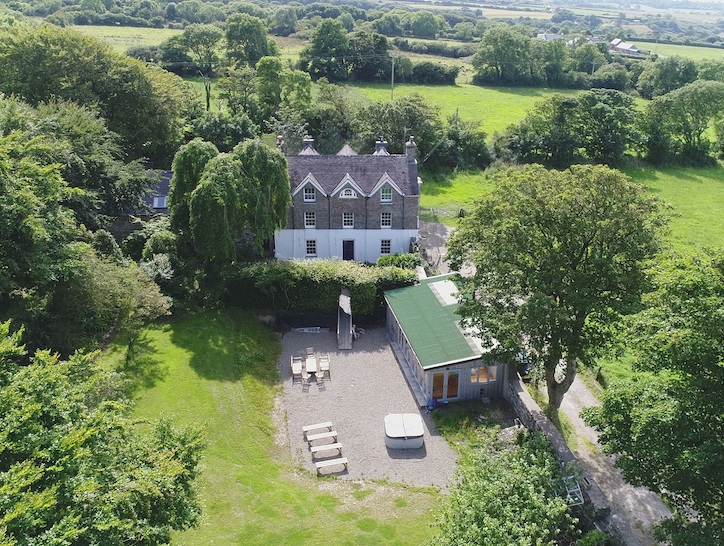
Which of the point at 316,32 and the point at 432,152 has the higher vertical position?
the point at 316,32

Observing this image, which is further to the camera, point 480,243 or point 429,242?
point 429,242

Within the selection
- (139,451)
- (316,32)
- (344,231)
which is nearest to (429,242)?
(344,231)

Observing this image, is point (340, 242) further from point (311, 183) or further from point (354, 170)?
point (354, 170)

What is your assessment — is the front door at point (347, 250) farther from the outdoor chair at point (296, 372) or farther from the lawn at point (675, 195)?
the outdoor chair at point (296, 372)

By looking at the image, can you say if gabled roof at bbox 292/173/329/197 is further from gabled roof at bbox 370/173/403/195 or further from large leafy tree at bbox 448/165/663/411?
large leafy tree at bbox 448/165/663/411

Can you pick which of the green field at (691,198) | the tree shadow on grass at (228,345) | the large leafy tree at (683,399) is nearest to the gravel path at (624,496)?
the large leafy tree at (683,399)

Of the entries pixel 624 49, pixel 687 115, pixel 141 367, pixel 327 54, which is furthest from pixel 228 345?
pixel 624 49

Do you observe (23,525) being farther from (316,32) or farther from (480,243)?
(316,32)
